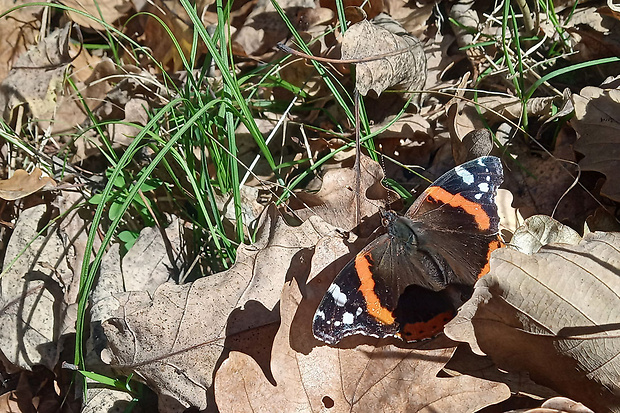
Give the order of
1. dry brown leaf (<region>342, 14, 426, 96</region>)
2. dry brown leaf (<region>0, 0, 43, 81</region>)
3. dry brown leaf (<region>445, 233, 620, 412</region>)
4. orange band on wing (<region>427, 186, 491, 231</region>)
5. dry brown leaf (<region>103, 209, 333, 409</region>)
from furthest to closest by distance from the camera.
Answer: dry brown leaf (<region>0, 0, 43, 81</region>) < dry brown leaf (<region>342, 14, 426, 96</region>) < orange band on wing (<region>427, 186, 491, 231</region>) < dry brown leaf (<region>103, 209, 333, 409</region>) < dry brown leaf (<region>445, 233, 620, 412</region>)

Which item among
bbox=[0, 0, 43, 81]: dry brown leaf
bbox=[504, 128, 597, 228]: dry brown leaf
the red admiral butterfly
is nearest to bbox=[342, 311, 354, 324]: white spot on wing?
the red admiral butterfly

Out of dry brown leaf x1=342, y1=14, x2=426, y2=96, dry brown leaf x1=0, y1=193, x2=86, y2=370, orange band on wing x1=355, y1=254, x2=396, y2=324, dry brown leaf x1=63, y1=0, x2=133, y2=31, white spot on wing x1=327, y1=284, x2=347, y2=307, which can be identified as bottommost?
dry brown leaf x1=0, y1=193, x2=86, y2=370

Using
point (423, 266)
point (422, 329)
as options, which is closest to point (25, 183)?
point (423, 266)

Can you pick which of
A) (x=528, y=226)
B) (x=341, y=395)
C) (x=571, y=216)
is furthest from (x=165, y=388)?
(x=571, y=216)

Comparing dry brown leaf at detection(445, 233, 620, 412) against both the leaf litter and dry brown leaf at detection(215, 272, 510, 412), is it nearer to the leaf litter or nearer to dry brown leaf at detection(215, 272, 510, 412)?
the leaf litter

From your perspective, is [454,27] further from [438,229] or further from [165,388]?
[165,388]
